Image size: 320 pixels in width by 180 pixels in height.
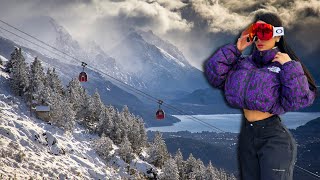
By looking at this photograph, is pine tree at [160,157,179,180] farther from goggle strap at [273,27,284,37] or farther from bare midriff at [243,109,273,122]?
goggle strap at [273,27,284,37]

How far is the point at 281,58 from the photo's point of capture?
383cm

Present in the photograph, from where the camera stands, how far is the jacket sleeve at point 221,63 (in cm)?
419

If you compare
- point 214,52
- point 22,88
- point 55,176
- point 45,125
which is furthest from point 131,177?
point 214,52

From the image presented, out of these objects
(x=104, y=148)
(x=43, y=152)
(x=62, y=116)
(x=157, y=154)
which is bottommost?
(x=157, y=154)

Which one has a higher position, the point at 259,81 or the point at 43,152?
the point at 259,81

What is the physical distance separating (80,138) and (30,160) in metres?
19.7

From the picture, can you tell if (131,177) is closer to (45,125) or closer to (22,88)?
(45,125)

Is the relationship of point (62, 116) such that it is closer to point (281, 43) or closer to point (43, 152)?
point (43, 152)

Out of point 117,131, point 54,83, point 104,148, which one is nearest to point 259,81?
point 104,148

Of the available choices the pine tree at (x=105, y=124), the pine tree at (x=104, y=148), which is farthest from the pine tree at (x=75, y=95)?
the pine tree at (x=104, y=148)

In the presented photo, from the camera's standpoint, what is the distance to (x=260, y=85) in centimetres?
381

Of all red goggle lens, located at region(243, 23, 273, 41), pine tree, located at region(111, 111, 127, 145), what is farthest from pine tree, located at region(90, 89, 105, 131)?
red goggle lens, located at region(243, 23, 273, 41)

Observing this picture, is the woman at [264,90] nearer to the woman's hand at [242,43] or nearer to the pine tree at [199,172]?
the woman's hand at [242,43]

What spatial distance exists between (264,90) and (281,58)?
1.23 feet
